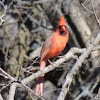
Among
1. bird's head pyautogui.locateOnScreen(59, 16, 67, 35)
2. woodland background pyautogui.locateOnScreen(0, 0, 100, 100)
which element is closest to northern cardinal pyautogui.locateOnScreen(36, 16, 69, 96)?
bird's head pyautogui.locateOnScreen(59, 16, 67, 35)

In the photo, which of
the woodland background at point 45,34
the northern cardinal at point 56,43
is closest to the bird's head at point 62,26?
the northern cardinal at point 56,43

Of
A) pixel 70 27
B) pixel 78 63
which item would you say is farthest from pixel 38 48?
pixel 78 63

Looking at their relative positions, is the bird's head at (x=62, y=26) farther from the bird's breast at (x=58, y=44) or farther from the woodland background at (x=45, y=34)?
the woodland background at (x=45, y=34)

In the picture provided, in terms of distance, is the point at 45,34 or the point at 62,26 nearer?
the point at 62,26

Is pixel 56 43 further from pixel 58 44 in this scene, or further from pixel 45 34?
pixel 45 34

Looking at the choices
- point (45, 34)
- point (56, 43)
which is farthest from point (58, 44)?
point (45, 34)

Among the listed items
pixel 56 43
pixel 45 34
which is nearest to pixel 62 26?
Answer: pixel 56 43

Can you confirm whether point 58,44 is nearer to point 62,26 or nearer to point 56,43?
point 56,43

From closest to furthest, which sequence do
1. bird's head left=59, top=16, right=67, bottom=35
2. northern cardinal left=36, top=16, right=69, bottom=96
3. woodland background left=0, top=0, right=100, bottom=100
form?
Result: bird's head left=59, top=16, right=67, bottom=35 → northern cardinal left=36, top=16, right=69, bottom=96 → woodland background left=0, top=0, right=100, bottom=100

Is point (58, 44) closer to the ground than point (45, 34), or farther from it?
closer to the ground

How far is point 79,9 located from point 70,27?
47 centimetres

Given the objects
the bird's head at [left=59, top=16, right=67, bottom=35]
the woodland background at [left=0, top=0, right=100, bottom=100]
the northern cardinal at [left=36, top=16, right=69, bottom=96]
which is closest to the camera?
the bird's head at [left=59, top=16, right=67, bottom=35]

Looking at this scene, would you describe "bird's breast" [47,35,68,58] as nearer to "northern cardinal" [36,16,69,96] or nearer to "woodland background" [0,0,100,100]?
"northern cardinal" [36,16,69,96]

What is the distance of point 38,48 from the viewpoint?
17.9ft
